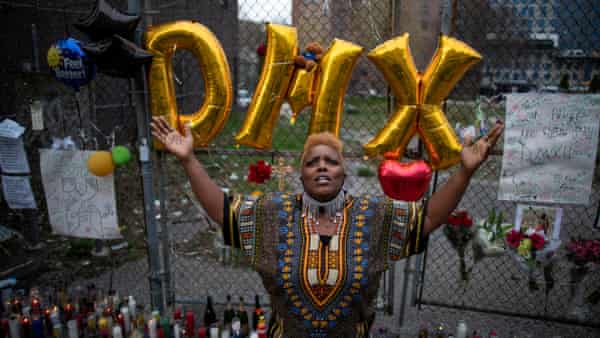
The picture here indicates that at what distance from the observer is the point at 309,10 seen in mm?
3508

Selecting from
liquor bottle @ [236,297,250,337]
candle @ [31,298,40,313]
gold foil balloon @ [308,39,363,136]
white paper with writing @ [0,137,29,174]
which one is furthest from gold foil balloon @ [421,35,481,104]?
white paper with writing @ [0,137,29,174]

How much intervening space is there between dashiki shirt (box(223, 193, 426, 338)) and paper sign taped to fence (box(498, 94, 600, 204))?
1.43 metres

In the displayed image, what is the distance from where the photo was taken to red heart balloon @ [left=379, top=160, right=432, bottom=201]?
2627 mm

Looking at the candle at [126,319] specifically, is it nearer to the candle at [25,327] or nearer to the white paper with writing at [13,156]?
the candle at [25,327]

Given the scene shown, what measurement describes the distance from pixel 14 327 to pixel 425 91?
139 inches

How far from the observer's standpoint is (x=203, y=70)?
3.04 metres

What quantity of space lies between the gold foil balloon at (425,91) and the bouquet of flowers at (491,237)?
84cm

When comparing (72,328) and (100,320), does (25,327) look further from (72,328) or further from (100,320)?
(100,320)

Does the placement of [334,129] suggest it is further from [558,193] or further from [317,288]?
[558,193]

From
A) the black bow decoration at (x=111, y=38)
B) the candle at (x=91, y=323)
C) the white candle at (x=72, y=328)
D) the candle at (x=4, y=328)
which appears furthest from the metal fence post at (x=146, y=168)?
the candle at (x=4, y=328)

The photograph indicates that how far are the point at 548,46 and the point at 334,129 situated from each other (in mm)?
2083

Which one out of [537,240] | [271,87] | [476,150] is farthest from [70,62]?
[537,240]

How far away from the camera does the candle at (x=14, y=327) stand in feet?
10.4

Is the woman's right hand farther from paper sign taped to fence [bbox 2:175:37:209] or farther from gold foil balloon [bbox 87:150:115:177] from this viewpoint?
paper sign taped to fence [bbox 2:175:37:209]
